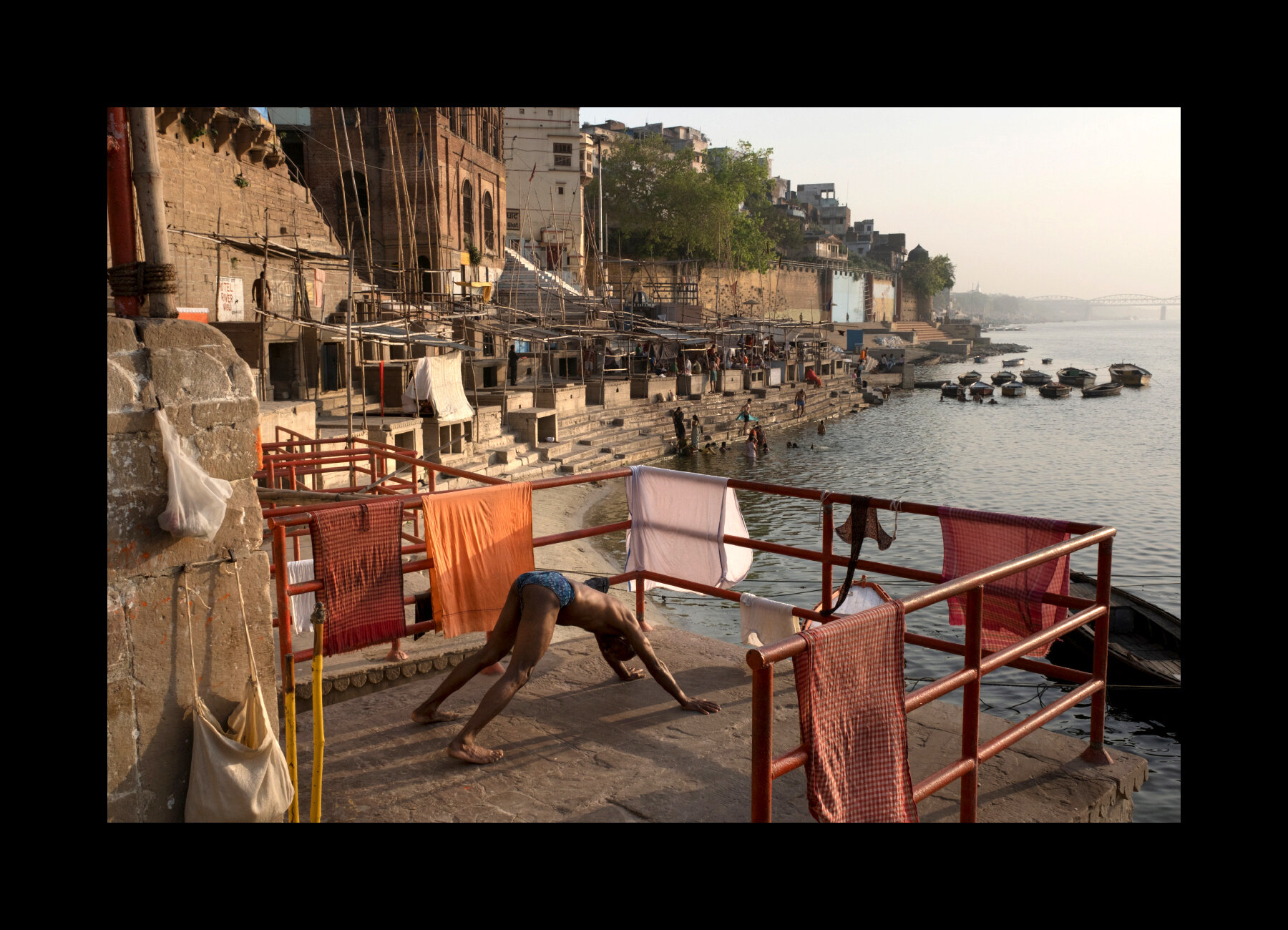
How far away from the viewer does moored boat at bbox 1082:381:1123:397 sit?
65.4 m

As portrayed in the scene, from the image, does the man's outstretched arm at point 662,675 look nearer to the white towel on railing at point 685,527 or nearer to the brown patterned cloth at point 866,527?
the white towel on railing at point 685,527

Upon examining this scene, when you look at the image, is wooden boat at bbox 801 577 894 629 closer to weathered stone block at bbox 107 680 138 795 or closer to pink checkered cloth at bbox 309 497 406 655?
pink checkered cloth at bbox 309 497 406 655

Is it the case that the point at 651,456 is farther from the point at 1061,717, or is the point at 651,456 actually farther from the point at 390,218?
the point at 1061,717

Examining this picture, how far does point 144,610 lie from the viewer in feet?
11.5

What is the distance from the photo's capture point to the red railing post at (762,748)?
290cm

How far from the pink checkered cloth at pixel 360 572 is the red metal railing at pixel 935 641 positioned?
0.10 m

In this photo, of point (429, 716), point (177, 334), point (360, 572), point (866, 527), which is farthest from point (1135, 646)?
point (177, 334)

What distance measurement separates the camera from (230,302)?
22.2 metres

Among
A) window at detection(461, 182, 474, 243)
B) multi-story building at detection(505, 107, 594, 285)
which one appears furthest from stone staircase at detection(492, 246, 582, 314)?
multi-story building at detection(505, 107, 594, 285)

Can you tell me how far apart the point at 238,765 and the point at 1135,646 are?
12302 millimetres

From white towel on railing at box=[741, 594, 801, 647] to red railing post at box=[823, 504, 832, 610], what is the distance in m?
0.25

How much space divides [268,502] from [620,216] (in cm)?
6567
